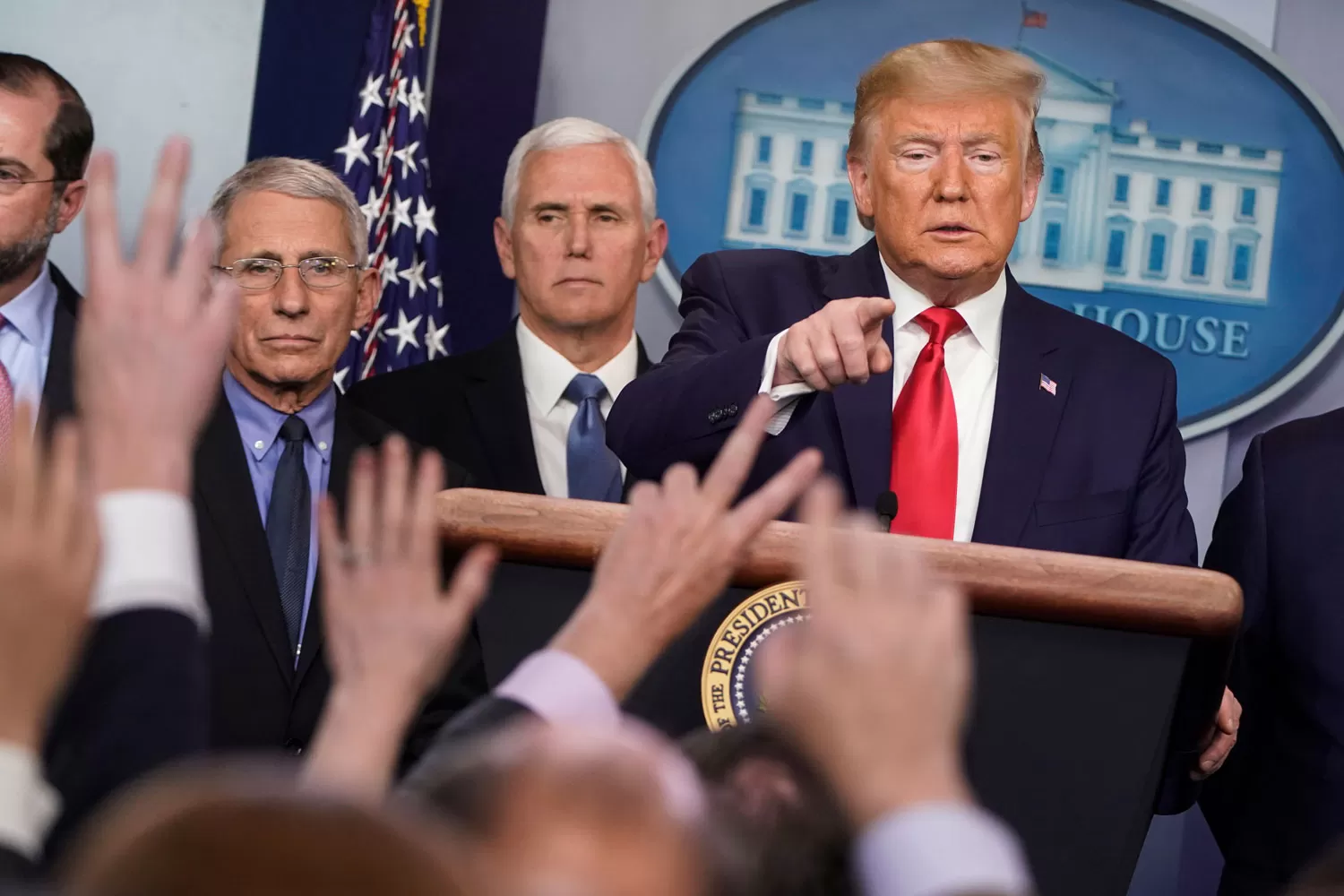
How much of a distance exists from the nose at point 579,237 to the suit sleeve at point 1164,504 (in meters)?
1.57

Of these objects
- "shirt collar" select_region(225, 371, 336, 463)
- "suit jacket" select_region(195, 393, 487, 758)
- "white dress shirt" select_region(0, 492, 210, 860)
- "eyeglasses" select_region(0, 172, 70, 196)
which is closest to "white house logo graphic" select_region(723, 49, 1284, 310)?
"shirt collar" select_region(225, 371, 336, 463)

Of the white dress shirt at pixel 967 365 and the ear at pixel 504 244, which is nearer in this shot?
the white dress shirt at pixel 967 365

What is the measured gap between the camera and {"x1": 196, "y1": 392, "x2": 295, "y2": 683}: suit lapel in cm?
275

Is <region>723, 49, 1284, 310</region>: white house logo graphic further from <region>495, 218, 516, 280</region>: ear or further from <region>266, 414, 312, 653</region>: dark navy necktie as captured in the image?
<region>266, 414, 312, 653</region>: dark navy necktie

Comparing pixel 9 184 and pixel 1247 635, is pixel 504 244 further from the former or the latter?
pixel 1247 635

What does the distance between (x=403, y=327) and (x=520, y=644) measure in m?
2.69

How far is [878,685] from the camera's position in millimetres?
987

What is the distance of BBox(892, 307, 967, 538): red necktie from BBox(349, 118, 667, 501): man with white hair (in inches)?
46.5

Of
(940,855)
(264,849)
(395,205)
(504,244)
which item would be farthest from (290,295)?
(264,849)

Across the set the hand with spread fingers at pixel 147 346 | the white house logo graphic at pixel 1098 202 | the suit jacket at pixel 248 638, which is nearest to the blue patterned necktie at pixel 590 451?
the suit jacket at pixel 248 638

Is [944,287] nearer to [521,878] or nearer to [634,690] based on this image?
[634,690]

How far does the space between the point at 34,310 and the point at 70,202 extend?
320 mm

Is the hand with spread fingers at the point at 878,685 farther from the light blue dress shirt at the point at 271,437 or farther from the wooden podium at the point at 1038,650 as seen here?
the light blue dress shirt at the point at 271,437

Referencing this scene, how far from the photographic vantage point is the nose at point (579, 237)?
12.5ft
